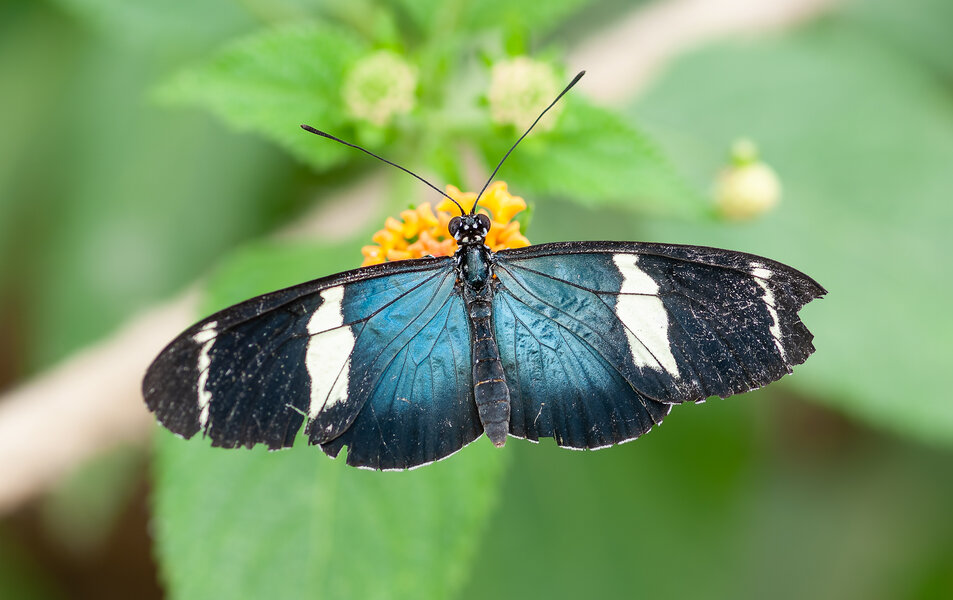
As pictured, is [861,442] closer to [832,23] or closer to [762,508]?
[762,508]

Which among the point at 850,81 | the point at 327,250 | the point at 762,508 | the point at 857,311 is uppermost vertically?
the point at 850,81

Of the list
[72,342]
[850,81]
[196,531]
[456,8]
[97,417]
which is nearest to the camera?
[196,531]

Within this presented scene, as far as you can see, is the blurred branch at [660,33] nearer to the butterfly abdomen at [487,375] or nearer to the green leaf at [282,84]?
the green leaf at [282,84]

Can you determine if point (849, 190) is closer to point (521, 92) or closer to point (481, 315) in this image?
point (521, 92)

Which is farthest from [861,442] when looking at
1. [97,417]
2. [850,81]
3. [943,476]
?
[97,417]

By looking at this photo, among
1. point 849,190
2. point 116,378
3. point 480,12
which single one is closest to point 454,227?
point 480,12
